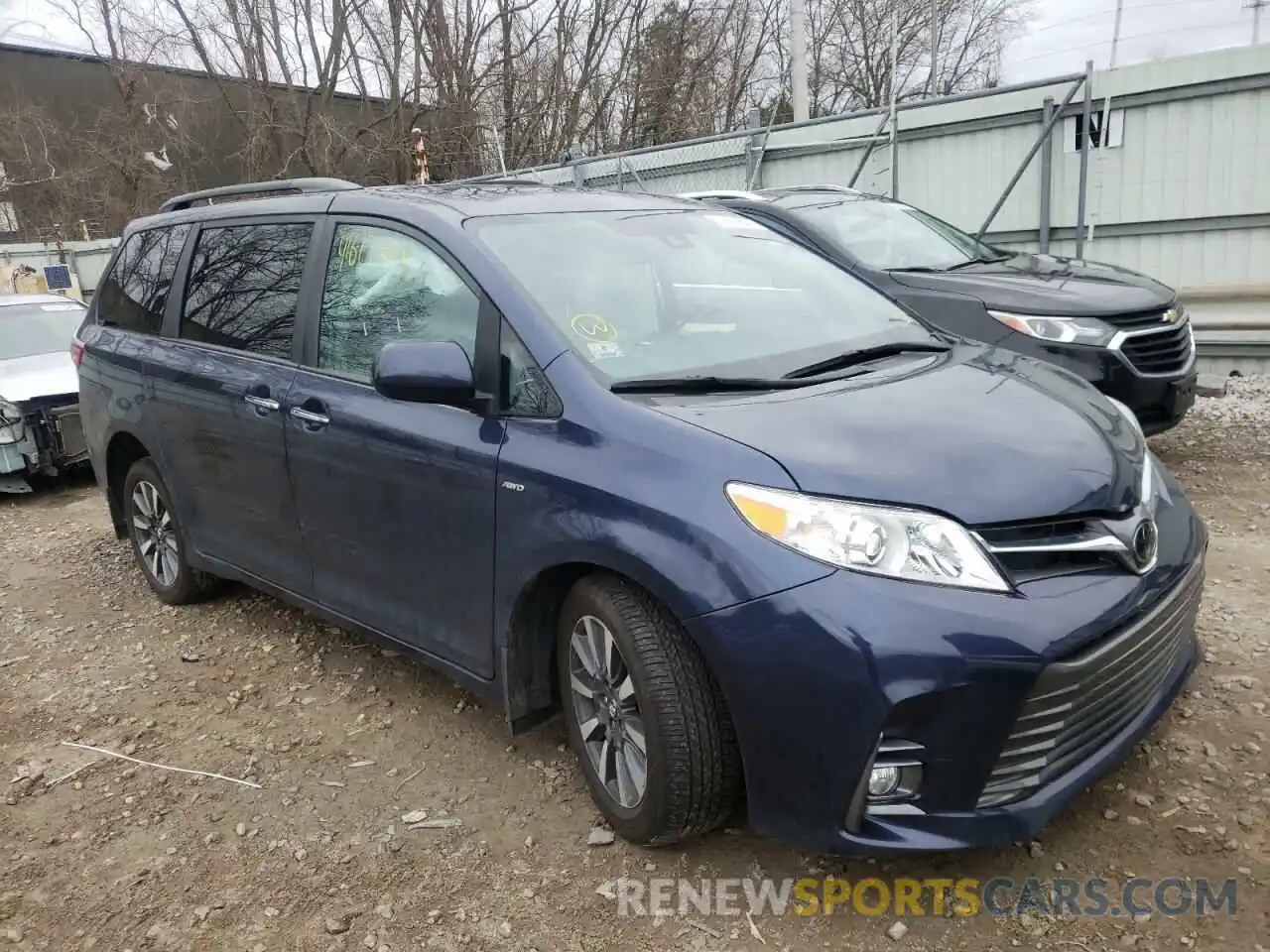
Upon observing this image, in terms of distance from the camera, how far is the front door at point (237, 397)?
367 centimetres

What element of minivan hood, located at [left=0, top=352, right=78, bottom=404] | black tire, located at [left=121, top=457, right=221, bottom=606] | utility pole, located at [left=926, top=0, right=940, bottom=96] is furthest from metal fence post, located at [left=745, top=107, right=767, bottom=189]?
utility pole, located at [left=926, top=0, right=940, bottom=96]

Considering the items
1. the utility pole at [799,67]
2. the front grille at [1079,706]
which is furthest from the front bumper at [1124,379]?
the utility pole at [799,67]

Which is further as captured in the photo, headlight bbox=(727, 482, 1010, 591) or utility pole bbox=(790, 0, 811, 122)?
utility pole bbox=(790, 0, 811, 122)

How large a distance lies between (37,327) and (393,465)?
699cm

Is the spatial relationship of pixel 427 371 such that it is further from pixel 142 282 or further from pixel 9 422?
pixel 9 422

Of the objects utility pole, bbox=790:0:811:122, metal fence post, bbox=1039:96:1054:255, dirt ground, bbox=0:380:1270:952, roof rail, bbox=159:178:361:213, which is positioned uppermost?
utility pole, bbox=790:0:811:122

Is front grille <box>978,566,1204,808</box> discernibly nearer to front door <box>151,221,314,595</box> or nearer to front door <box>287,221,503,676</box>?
front door <box>287,221,503,676</box>

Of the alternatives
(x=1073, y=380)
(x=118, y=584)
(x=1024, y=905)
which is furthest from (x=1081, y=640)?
(x=118, y=584)

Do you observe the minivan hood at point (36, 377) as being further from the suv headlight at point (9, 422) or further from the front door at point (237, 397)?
the front door at point (237, 397)

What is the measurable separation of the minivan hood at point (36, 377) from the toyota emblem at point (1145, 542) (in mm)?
6911

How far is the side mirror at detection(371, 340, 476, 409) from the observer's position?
2771 mm

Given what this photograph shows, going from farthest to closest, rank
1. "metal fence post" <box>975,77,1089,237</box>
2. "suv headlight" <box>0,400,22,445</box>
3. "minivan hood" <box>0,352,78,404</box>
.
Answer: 1. "metal fence post" <box>975,77,1089,237</box>
2. "minivan hood" <box>0,352,78,404</box>
3. "suv headlight" <box>0,400,22,445</box>

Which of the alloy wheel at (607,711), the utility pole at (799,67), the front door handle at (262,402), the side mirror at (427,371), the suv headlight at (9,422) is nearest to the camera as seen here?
the alloy wheel at (607,711)

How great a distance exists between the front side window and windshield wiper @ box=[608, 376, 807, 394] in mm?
543
